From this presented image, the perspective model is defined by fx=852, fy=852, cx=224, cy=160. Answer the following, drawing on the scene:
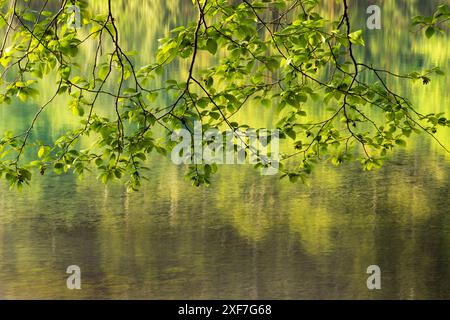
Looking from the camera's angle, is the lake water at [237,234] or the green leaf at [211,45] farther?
the lake water at [237,234]

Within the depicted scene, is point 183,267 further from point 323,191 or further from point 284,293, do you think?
point 323,191

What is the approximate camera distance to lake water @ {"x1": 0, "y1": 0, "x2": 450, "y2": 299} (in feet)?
26.3

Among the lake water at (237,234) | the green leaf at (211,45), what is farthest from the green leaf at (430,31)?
the lake water at (237,234)

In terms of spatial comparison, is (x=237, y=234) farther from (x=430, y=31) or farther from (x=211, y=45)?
(x=211, y=45)

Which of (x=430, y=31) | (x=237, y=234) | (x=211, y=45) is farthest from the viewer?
(x=237, y=234)

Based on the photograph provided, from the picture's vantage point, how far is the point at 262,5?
393 centimetres

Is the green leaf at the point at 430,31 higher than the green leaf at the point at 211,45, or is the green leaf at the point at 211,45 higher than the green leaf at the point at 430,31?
the green leaf at the point at 430,31

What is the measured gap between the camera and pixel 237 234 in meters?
9.31

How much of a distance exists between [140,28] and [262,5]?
72.8 feet

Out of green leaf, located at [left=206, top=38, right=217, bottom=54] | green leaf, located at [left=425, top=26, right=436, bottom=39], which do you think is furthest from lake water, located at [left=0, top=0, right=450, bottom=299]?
green leaf, located at [left=206, top=38, right=217, bottom=54]

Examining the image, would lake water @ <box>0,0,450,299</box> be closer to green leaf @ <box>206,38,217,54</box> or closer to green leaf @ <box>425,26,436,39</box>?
green leaf @ <box>425,26,436,39</box>

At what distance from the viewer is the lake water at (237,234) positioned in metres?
8.01

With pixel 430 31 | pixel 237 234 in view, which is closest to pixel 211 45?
pixel 430 31

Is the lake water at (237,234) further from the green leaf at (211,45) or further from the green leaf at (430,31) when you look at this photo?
the green leaf at (211,45)
